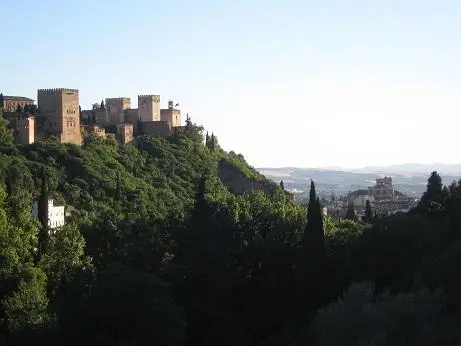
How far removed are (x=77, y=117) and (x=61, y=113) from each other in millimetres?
2267

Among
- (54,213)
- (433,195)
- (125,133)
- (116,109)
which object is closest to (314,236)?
(433,195)

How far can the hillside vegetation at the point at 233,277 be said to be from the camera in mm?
24203

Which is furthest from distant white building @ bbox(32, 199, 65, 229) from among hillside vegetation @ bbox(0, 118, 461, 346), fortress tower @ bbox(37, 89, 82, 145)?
fortress tower @ bbox(37, 89, 82, 145)

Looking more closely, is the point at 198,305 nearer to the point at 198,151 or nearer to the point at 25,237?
the point at 25,237

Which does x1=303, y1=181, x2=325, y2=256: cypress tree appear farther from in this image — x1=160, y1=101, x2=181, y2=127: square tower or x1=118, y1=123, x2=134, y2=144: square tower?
x1=160, y1=101, x2=181, y2=127: square tower

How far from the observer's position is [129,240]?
45.0 metres

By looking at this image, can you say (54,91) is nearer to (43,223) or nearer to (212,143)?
(212,143)

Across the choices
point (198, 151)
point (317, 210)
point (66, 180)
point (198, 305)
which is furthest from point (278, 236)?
point (198, 151)

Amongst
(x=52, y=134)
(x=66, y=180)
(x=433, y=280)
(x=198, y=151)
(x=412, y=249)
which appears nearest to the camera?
(x=433, y=280)

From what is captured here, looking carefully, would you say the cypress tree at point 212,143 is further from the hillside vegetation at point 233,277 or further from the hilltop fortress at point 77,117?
the hillside vegetation at point 233,277

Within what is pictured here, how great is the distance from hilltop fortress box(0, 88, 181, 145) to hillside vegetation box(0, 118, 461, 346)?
62.0 feet

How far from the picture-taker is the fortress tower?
7725 centimetres

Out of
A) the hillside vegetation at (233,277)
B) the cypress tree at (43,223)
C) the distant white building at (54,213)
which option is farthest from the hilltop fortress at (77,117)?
the cypress tree at (43,223)

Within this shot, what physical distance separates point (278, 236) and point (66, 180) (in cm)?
3116
